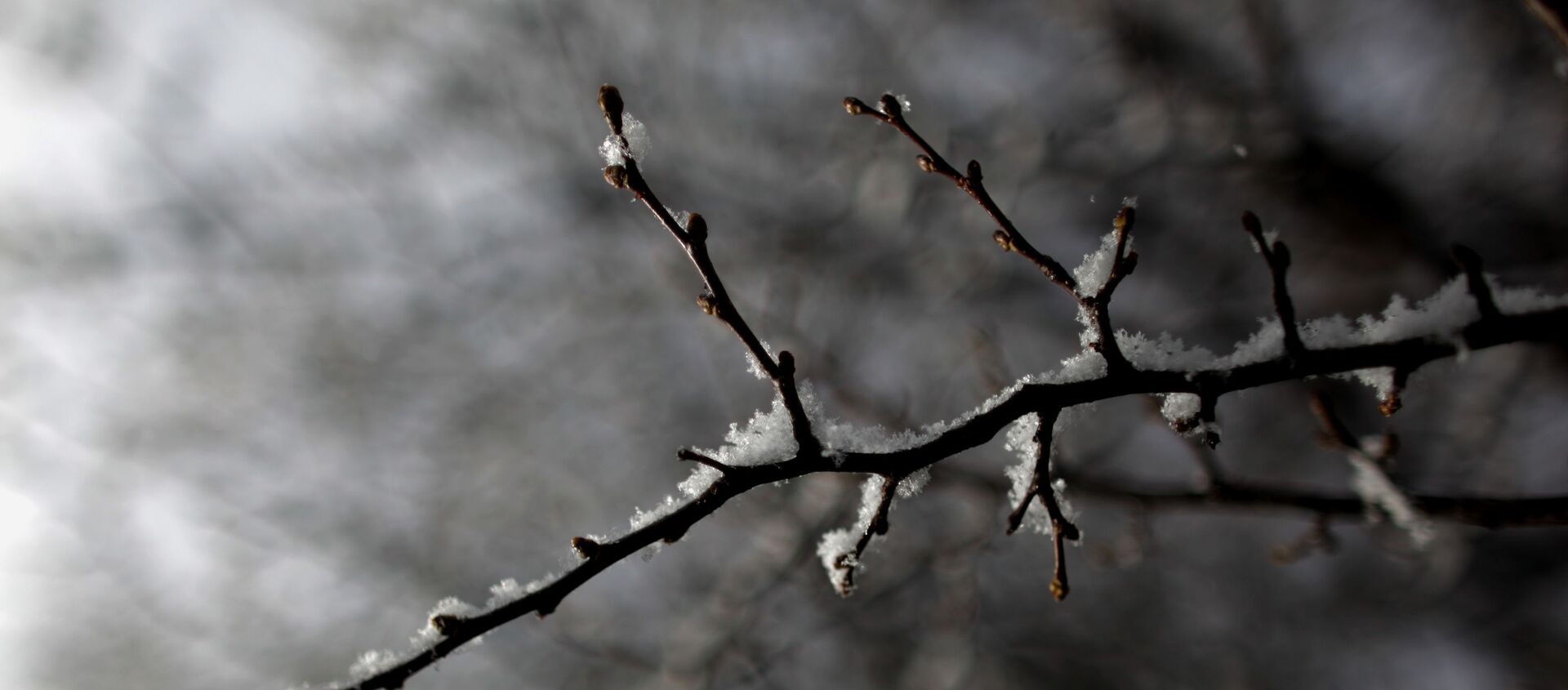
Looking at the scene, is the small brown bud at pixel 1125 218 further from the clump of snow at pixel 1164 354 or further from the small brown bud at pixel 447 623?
the small brown bud at pixel 447 623

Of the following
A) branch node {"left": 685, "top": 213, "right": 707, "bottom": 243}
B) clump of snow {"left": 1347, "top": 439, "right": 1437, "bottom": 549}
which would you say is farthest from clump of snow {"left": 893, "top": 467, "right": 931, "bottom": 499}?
clump of snow {"left": 1347, "top": 439, "right": 1437, "bottom": 549}

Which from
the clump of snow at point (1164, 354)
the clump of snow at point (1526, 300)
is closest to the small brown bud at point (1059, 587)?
the clump of snow at point (1164, 354)

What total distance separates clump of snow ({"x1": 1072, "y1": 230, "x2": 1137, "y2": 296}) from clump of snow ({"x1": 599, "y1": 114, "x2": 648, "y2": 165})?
0.79m

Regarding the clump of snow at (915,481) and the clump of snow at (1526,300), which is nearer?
the clump of snow at (1526,300)

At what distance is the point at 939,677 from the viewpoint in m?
6.10

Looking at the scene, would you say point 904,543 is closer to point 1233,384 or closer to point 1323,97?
point 1323,97

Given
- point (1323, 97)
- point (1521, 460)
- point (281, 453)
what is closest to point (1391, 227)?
point (1323, 97)

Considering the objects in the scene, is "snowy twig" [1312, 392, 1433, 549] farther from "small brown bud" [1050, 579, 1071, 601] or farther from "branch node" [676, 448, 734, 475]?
"branch node" [676, 448, 734, 475]

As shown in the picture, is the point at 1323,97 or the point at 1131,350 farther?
the point at 1323,97

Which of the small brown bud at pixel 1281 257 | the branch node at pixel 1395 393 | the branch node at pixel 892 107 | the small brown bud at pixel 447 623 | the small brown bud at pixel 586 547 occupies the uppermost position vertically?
the branch node at pixel 892 107

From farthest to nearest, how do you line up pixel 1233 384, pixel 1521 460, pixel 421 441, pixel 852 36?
pixel 421 441 < pixel 852 36 < pixel 1521 460 < pixel 1233 384

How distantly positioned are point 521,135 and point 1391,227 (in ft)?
21.2

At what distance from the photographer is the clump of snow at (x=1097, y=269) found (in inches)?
52.1

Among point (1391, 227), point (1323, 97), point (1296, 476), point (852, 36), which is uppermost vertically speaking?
point (852, 36)
